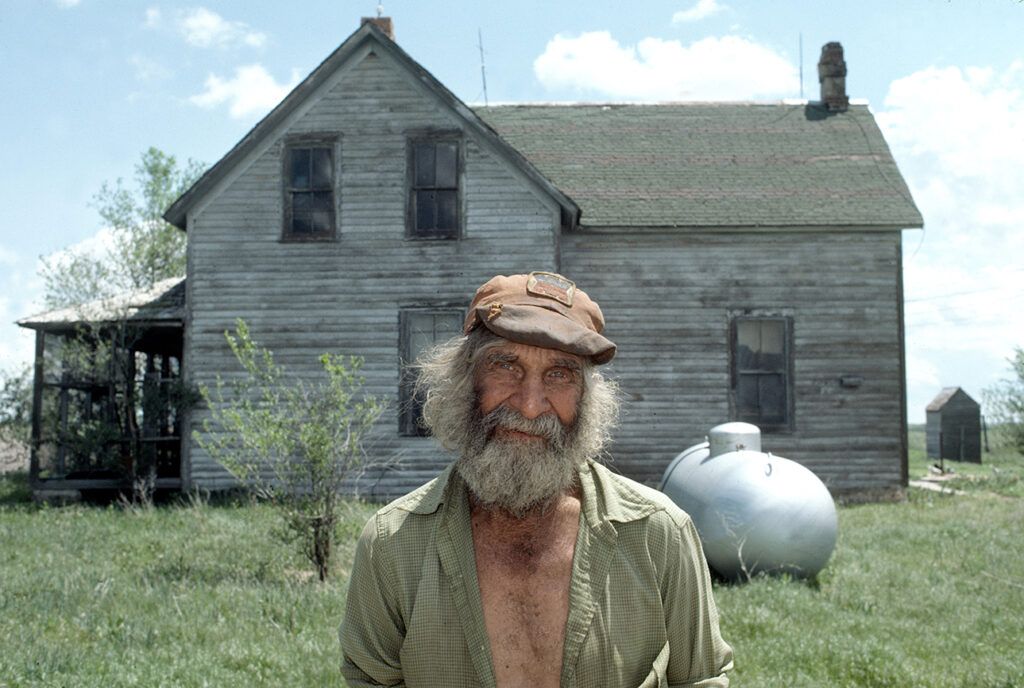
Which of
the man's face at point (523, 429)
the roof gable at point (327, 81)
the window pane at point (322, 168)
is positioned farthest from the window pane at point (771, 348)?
the man's face at point (523, 429)

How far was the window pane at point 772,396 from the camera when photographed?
16.4m

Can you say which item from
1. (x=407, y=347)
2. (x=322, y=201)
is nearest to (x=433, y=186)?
(x=322, y=201)

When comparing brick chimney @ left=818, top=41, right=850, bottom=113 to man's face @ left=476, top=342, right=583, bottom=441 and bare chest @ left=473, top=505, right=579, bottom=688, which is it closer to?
man's face @ left=476, top=342, right=583, bottom=441

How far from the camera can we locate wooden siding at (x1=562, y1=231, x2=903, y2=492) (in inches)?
639

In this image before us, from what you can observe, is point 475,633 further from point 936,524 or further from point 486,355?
point 936,524

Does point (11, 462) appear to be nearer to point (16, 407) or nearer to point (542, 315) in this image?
point (16, 407)

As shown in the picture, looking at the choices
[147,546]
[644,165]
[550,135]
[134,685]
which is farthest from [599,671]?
[550,135]

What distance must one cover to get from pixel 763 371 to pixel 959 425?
841 inches

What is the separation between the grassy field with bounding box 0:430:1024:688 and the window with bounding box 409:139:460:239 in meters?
5.35

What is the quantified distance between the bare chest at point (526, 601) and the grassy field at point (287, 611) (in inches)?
144

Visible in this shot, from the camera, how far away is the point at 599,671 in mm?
2600

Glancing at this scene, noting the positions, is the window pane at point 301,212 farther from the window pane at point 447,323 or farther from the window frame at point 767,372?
the window frame at point 767,372

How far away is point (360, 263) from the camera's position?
15820mm

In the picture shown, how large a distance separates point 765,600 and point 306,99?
438 inches
